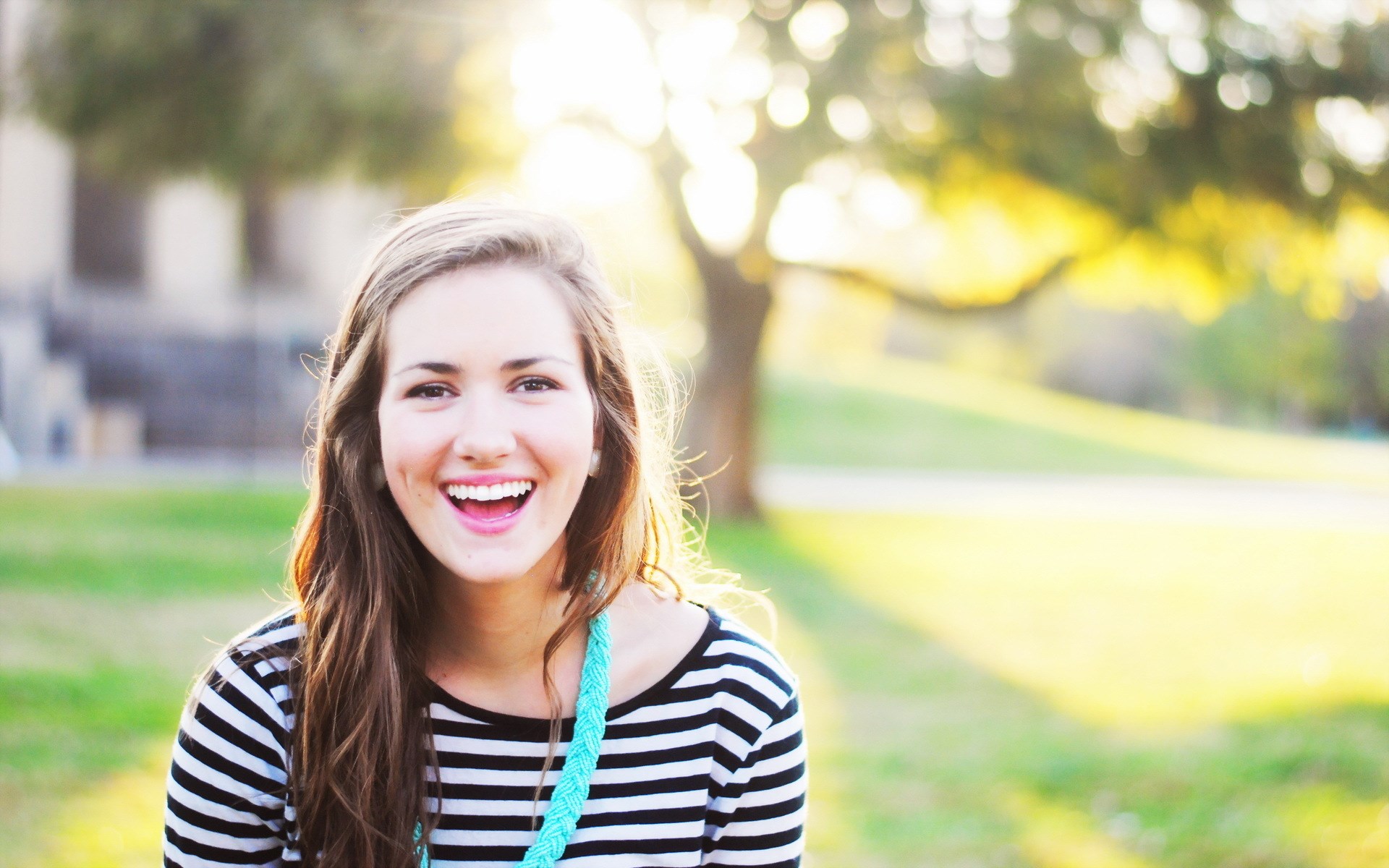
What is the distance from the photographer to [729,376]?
1308 cm

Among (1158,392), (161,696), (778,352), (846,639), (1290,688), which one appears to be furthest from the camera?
(1158,392)

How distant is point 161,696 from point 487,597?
4.41 meters

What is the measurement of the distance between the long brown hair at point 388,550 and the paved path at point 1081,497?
11.5 meters

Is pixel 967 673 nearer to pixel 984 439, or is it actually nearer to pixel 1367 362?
pixel 984 439

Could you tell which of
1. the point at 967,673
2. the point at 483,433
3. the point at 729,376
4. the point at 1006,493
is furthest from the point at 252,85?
the point at 1006,493

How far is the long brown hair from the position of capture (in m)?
1.70

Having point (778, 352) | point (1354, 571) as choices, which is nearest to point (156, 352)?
point (1354, 571)

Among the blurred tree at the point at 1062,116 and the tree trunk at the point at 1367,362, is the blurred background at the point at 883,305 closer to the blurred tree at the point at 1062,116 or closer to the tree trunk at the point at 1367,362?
the blurred tree at the point at 1062,116

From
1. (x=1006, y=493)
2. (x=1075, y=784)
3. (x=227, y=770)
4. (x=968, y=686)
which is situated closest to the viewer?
(x=227, y=770)

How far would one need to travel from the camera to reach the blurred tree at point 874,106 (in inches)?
389

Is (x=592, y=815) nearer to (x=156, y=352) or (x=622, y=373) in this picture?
(x=622, y=373)

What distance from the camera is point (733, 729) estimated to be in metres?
1.83

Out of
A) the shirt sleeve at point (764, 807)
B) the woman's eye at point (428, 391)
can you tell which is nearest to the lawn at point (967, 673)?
the woman's eye at point (428, 391)

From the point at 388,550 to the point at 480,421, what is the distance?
0.27 m
